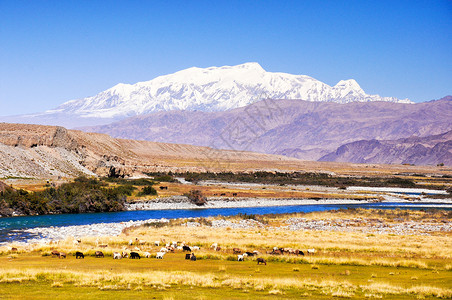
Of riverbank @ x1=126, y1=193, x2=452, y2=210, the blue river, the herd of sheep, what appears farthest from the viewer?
riverbank @ x1=126, y1=193, x2=452, y2=210

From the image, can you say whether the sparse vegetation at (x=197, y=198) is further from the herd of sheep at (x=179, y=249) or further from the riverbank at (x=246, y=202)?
the herd of sheep at (x=179, y=249)

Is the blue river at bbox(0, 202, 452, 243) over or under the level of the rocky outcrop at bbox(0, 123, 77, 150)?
under

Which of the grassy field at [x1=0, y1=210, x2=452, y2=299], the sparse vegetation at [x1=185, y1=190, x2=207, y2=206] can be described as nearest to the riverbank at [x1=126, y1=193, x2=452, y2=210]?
the sparse vegetation at [x1=185, y1=190, x2=207, y2=206]

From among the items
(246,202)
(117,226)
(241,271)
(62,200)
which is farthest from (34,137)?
(241,271)

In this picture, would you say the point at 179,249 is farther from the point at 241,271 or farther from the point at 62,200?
the point at 62,200

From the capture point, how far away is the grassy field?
52.8 feet

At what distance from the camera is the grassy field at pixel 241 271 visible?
52.8 feet

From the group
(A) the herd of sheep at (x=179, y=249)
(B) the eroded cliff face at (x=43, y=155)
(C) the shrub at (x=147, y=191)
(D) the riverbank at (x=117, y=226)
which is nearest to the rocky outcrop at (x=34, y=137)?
(B) the eroded cliff face at (x=43, y=155)

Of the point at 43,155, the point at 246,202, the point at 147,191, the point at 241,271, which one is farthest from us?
the point at 43,155

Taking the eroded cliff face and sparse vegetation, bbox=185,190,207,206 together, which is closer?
sparse vegetation, bbox=185,190,207,206

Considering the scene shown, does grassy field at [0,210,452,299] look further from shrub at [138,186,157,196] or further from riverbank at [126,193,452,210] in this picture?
shrub at [138,186,157,196]

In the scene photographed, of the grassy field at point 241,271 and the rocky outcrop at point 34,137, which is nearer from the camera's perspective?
the grassy field at point 241,271

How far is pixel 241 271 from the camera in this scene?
21.2m

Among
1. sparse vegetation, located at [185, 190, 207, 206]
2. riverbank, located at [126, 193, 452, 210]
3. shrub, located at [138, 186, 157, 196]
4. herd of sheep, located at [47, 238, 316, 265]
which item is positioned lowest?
riverbank, located at [126, 193, 452, 210]
